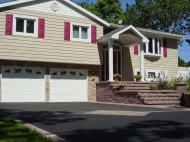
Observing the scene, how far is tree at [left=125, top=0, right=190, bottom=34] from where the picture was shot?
33812mm

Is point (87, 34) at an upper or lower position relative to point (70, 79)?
upper

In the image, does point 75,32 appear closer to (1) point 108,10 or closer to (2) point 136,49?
(2) point 136,49

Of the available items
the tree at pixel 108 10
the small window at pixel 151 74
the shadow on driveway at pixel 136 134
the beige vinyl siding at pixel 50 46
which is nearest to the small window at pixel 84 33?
the beige vinyl siding at pixel 50 46

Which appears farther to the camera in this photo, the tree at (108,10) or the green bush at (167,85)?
the tree at (108,10)

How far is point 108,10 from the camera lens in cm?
3725

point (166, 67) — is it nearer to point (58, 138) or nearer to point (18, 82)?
point (18, 82)

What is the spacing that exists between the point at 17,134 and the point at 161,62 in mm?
16921

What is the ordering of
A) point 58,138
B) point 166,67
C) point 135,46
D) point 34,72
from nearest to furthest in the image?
point 58,138 → point 34,72 → point 135,46 → point 166,67

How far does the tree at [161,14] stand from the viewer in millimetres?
33812

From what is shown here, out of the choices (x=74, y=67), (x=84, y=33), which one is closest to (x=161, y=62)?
(x=84, y=33)

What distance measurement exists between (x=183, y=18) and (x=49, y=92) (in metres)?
25.5

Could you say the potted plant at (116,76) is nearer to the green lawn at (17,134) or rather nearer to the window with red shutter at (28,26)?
the window with red shutter at (28,26)

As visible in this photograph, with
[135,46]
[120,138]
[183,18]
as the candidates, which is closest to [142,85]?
[135,46]

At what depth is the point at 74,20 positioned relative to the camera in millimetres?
16875
